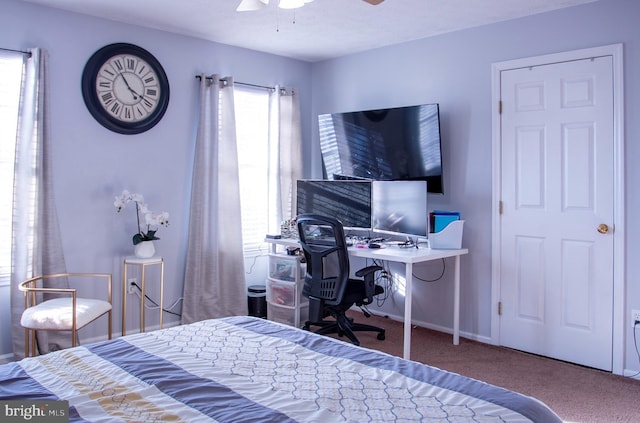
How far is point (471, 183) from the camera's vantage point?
422 cm

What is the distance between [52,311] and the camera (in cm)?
326

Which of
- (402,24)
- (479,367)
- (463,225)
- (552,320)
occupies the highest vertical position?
(402,24)

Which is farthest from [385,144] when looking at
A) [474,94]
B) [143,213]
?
[143,213]

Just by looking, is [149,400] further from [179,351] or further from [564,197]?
[564,197]

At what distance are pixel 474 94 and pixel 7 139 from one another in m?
3.41

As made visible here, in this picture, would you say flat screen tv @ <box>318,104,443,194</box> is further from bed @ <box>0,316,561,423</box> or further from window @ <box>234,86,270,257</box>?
bed @ <box>0,316,561,423</box>

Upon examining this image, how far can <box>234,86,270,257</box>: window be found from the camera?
193 inches

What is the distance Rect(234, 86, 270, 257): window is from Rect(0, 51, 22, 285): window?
1.80 meters

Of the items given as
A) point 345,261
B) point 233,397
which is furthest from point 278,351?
point 345,261

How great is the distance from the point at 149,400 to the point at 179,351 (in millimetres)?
442

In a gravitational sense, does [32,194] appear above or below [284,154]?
below

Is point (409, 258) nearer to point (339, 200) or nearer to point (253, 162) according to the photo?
point (339, 200)

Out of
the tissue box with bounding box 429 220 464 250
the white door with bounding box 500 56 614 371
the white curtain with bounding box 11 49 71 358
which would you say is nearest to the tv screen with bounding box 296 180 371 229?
the tissue box with bounding box 429 220 464 250

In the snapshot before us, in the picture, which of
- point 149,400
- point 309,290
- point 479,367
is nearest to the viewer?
point 149,400
